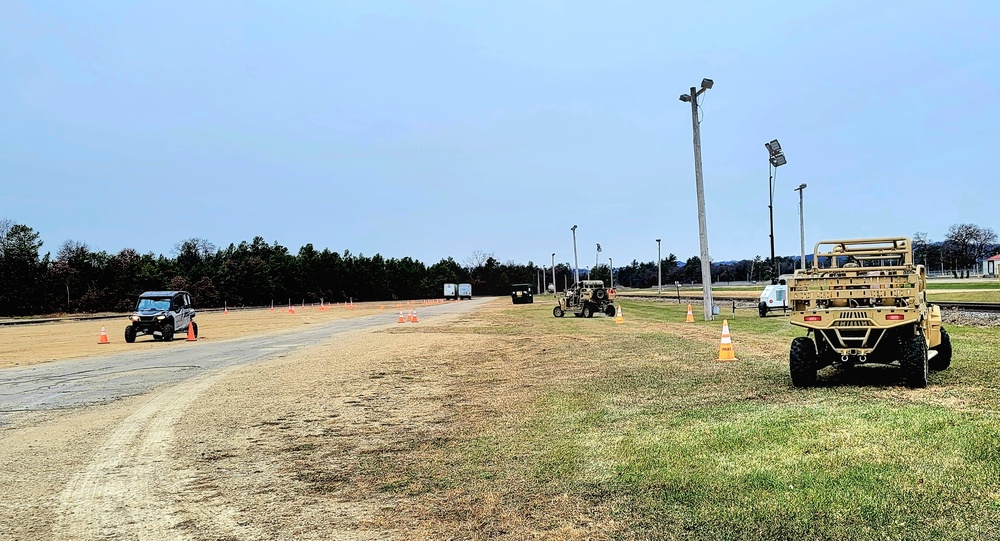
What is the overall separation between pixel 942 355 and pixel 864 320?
8.77ft

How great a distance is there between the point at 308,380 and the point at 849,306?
32.9ft

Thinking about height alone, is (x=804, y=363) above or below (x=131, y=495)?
above

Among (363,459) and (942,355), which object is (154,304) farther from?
(942,355)

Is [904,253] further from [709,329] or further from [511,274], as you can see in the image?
[511,274]

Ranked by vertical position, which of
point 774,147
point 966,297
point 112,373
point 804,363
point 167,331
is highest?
point 774,147

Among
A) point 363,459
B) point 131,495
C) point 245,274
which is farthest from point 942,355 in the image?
point 245,274

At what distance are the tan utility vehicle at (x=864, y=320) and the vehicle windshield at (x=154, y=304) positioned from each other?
90.4 feet

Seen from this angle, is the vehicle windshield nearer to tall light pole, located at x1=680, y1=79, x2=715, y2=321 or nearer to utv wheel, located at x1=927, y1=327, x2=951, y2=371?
tall light pole, located at x1=680, y1=79, x2=715, y2=321

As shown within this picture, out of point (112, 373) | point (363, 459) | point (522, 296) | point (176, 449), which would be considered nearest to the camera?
point (363, 459)

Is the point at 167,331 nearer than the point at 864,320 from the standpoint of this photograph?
No

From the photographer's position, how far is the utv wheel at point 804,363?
10820 mm

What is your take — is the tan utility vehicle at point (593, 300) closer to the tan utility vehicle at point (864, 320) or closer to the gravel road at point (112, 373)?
the gravel road at point (112, 373)

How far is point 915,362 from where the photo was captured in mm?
10086

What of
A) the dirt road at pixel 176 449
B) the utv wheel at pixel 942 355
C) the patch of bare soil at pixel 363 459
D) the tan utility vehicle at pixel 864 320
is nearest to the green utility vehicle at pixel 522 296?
the dirt road at pixel 176 449
